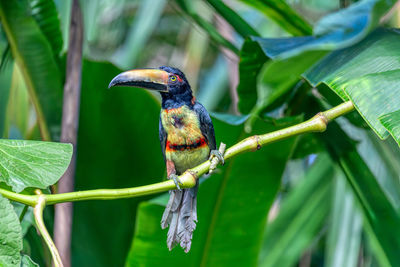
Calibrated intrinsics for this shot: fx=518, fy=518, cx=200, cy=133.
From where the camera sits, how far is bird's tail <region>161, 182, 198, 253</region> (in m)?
1.21

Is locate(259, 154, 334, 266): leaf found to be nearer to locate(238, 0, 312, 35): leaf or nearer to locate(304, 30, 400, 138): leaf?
locate(238, 0, 312, 35): leaf

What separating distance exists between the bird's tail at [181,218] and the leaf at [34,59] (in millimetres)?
640

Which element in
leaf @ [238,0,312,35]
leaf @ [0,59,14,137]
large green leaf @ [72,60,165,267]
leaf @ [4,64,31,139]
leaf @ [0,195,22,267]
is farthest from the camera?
leaf @ [4,64,31,139]

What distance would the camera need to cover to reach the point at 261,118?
5.09ft

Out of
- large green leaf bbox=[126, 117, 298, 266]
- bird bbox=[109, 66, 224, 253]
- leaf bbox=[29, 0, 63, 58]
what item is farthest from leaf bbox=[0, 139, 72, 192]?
leaf bbox=[29, 0, 63, 58]

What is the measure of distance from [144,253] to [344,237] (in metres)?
1.01

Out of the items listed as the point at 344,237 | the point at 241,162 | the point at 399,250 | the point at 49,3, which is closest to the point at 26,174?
the point at 241,162

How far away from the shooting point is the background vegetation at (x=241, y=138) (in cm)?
116

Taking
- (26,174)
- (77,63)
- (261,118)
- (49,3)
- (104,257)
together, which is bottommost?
(26,174)

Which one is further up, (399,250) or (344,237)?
(344,237)

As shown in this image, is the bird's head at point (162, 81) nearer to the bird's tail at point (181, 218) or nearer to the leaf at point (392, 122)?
the bird's tail at point (181, 218)

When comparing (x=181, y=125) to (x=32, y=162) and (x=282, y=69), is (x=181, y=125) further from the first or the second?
(x=32, y=162)

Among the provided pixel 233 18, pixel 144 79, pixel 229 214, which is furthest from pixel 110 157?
pixel 144 79

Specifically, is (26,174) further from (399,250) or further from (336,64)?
(399,250)
